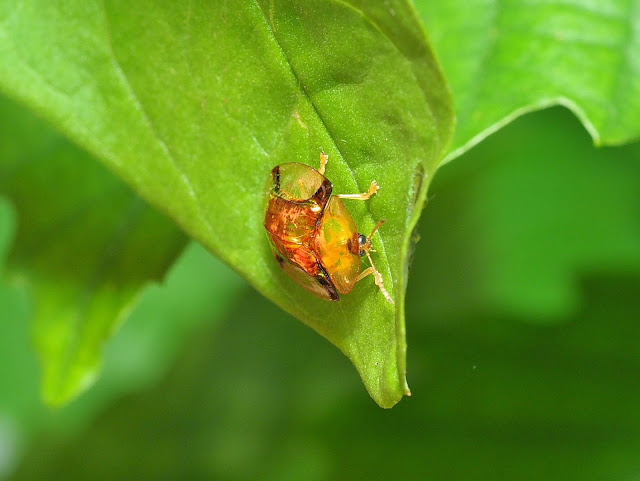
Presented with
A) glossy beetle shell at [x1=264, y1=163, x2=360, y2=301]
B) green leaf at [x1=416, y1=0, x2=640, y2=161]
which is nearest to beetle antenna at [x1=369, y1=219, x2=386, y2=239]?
glossy beetle shell at [x1=264, y1=163, x2=360, y2=301]

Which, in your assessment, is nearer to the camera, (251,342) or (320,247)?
(320,247)

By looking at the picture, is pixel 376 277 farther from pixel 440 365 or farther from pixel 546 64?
pixel 440 365

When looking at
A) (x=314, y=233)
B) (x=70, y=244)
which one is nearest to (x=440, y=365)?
(x=314, y=233)

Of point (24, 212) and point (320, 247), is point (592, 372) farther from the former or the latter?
point (24, 212)

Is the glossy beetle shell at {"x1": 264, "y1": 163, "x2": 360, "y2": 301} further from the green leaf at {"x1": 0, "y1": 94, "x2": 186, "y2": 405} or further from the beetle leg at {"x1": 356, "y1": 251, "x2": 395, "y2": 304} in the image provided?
the green leaf at {"x1": 0, "y1": 94, "x2": 186, "y2": 405}

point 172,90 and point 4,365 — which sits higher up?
point 172,90

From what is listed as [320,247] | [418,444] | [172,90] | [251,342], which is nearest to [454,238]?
[251,342]
